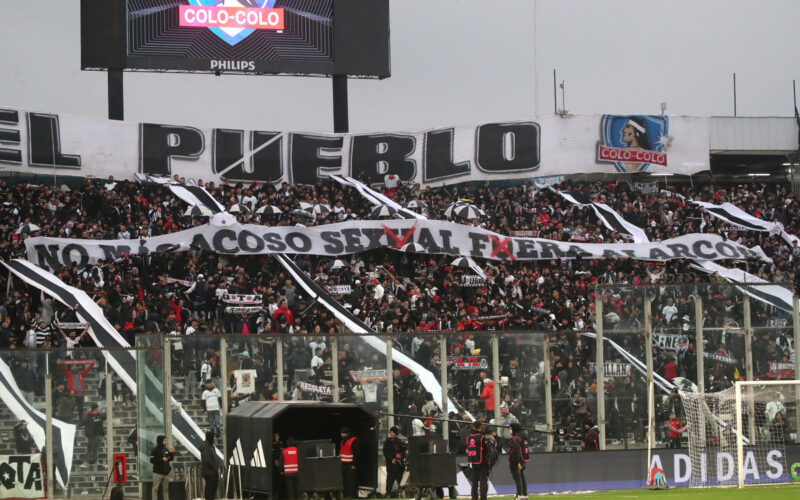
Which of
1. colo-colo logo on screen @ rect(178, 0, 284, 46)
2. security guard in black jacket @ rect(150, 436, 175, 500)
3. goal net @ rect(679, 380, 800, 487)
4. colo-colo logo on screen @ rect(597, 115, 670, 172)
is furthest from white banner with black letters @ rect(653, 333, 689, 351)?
colo-colo logo on screen @ rect(178, 0, 284, 46)

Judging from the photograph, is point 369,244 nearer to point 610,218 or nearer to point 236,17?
point 610,218

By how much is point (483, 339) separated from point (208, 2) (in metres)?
22.5

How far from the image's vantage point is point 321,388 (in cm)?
2823

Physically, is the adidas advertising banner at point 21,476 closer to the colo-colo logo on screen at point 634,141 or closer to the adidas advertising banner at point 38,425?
the adidas advertising banner at point 38,425

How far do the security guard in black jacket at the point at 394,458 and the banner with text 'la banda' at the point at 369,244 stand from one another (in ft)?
47.6

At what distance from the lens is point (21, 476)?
2645 cm

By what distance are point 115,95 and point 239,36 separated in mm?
4782

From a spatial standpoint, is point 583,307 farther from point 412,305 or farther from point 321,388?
point 321,388

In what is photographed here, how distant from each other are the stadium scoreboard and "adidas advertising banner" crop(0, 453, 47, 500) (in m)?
22.2

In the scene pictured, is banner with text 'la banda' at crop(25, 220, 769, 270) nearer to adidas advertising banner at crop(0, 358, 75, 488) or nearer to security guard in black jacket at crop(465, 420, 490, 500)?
adidas advertising banner at crop(0, 358, 75, 488)

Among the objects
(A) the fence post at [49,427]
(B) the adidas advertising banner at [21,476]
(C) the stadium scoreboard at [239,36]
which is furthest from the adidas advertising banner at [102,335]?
(C) the stadium scoreboard at [239,36]

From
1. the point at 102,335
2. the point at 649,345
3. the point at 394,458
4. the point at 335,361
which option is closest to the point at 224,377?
the point at 335,361

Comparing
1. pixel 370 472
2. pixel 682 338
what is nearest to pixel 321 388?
pixel 370 472

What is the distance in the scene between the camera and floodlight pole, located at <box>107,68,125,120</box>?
1836 inches
